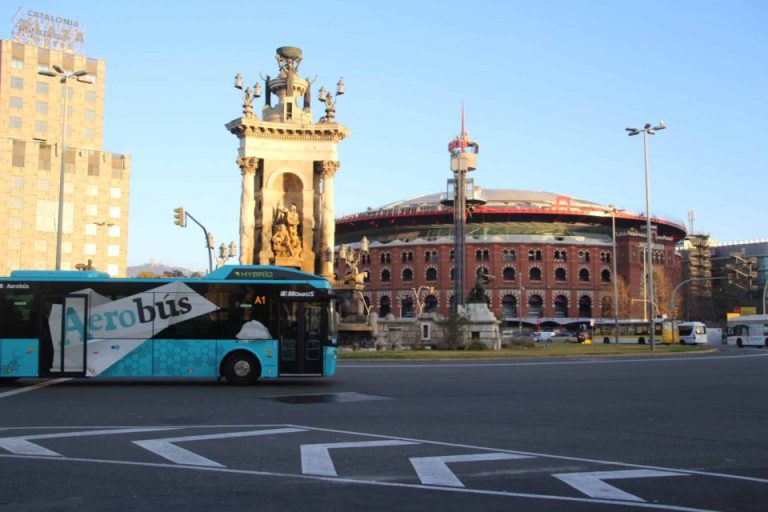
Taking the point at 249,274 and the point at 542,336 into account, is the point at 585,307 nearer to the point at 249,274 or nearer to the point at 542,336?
the point at 542,336

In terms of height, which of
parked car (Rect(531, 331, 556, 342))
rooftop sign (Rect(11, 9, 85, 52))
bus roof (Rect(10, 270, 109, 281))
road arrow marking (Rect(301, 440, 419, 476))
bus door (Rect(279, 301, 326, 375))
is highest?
rooftop sign (Rect(11, 9, 85, 52))

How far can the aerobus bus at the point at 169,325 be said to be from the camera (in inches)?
749

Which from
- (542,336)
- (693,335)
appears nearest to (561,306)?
(542,336)

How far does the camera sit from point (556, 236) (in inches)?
4250

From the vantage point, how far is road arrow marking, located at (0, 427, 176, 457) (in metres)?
9.25

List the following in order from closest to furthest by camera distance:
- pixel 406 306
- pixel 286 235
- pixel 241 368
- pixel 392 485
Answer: pixel 392 485
pixel 241 368
pixel 286 235
pixel 406 306

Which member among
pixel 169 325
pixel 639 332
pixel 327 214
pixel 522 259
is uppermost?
pixel 522 259

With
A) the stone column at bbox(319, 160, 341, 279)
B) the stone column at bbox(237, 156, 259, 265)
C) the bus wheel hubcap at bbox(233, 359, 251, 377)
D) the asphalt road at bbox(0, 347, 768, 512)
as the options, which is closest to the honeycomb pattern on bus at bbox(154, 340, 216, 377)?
the bus wheel hubcap at bbox(233, 359, 251, 377)

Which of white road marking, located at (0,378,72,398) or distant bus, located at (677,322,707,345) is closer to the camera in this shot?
white road marking, located at (0,378,72,398)

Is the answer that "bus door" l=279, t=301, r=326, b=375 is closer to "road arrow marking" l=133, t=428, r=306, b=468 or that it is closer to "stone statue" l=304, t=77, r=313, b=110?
"road arrow marking" l=133, t=428, r=306, b=468

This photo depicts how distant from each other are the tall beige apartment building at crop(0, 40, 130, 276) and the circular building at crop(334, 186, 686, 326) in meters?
30.4

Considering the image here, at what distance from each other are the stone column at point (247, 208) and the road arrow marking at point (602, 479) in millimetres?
37248

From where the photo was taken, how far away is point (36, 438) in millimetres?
10305

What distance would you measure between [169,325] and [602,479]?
1380 centimetres
